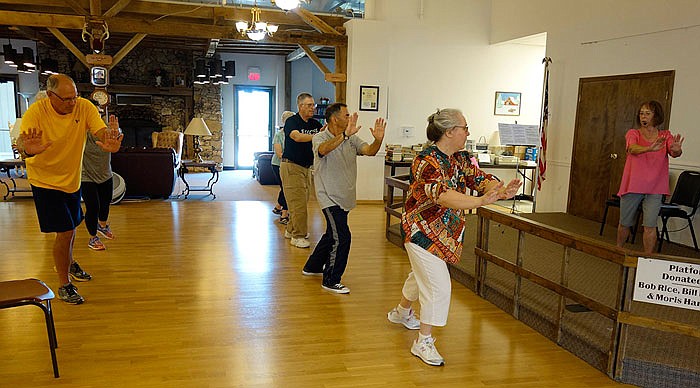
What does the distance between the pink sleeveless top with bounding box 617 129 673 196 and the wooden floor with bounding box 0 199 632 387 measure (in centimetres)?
197

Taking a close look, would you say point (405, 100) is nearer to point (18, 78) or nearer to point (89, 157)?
point (89, 157)

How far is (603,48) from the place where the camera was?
22.5 ft

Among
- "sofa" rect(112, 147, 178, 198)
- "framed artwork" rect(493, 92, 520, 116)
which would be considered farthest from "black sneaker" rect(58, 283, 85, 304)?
"framed artwork" rect(493, 92, 520, 116)

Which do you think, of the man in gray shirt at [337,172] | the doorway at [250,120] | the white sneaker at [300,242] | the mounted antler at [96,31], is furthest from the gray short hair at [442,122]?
the doorway at [250,120]

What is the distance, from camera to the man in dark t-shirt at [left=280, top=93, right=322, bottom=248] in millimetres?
5219

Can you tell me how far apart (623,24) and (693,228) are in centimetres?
263

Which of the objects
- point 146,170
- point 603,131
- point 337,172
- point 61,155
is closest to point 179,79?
point 146,170

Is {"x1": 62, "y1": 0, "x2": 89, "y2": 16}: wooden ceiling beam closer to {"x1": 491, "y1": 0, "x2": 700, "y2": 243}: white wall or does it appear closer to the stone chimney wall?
the stone chimney wall

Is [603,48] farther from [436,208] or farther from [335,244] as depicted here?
[436,208]

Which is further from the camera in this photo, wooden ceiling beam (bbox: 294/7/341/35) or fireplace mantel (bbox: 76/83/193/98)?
fireplace mantel (bbox: 76/83/193/98)

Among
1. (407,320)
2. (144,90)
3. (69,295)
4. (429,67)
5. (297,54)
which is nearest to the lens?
(407,320)

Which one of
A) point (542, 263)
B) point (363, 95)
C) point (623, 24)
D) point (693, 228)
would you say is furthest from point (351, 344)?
point (363, 95)

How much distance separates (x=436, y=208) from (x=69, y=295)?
2756mm

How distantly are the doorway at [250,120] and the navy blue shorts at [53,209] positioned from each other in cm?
1123
